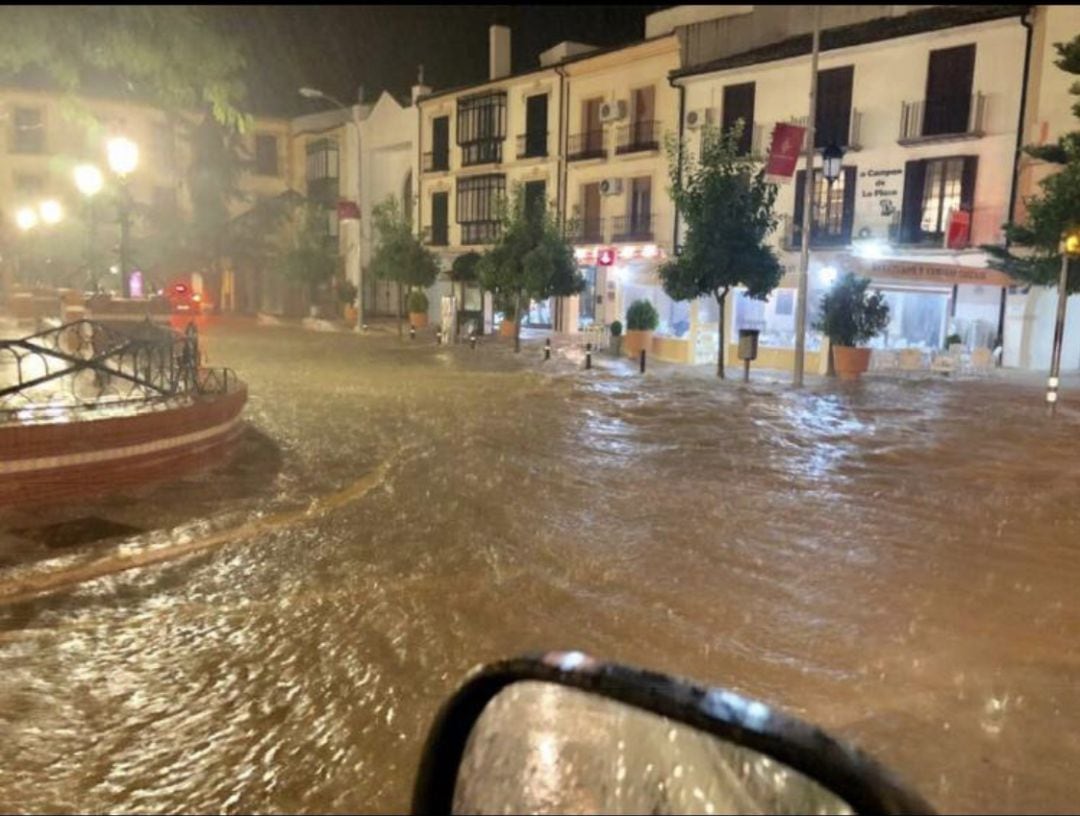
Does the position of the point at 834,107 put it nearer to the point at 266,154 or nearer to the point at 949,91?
the point at 949,91

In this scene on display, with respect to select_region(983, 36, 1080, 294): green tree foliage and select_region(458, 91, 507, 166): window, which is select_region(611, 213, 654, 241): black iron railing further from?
select_region(983, 36, 1080, 294): green tree foliage

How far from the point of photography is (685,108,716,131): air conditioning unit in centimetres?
3286

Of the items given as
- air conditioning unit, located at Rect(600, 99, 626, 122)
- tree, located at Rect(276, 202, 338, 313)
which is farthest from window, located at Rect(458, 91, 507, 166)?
tree, located at Rect(276, 202, 338, 313)

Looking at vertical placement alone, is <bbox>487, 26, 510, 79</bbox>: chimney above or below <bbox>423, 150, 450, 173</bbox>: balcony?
above

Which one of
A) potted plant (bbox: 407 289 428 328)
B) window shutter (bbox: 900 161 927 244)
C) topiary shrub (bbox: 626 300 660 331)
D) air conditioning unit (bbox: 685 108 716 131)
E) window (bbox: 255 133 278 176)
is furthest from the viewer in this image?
window (bbox: 255 133 278 176)

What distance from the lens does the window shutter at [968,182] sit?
26781 mm

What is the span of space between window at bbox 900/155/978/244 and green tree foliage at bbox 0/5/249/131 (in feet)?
75.1

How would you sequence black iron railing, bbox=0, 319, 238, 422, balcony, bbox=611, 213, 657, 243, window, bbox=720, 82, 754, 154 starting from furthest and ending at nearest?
balcony, bbox=611, 213, 657, 243
window, bbox=720, 82, 754, 154
black iron railing, bbox=0, 319, 238, 422

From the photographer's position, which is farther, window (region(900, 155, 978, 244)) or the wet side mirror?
window (region(900, 155, 978, 244))

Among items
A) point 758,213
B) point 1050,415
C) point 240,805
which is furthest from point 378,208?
point 240,805

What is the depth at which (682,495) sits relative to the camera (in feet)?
33.3

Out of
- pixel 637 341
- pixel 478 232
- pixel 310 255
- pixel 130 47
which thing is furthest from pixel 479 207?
pixel 130 47

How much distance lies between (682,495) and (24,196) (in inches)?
2055

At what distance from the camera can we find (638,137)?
35906 mm
